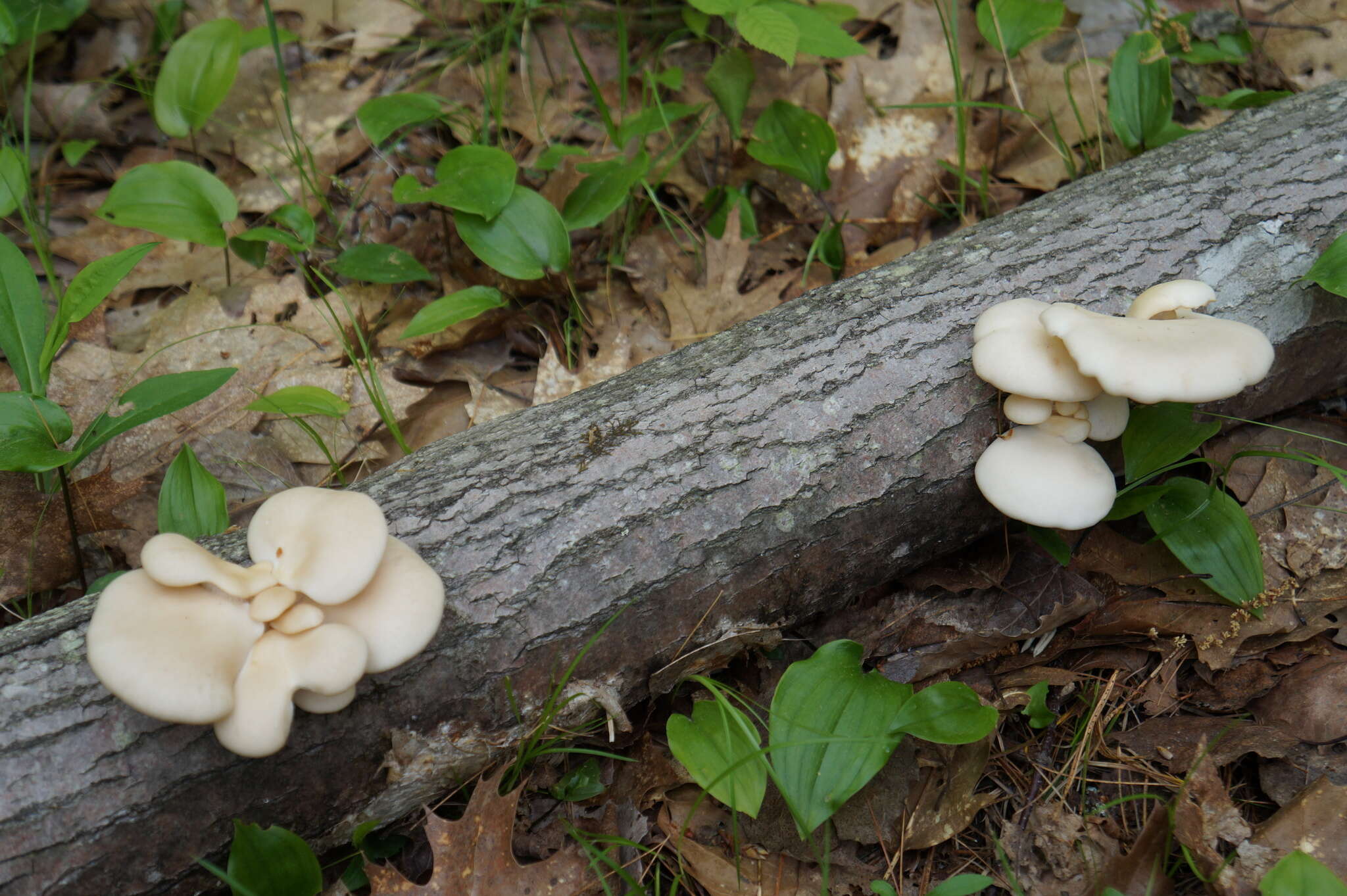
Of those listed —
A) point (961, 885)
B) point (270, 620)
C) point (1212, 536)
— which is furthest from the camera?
point (1212, 536)

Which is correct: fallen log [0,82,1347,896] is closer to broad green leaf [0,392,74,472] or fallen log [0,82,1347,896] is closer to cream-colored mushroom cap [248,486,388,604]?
cream-colored mushroom cap [248,486,388,604]

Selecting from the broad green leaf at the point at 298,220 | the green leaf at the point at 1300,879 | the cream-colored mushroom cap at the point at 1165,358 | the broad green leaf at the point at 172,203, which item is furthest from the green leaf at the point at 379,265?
the green leaf at the point at 1300,879

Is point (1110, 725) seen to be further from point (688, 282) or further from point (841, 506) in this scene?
point (688, 282)

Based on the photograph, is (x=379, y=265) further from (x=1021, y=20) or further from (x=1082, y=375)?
(x=1021, y=20)

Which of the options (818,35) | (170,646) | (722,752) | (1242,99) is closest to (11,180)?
(170,646)

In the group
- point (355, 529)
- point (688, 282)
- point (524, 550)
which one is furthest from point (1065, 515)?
point (688, 282)

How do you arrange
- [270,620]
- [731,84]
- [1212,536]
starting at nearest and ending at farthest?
[270,620] < [1212,536] < [731,84]

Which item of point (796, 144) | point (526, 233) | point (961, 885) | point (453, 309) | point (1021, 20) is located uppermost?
point (1021, 20)
